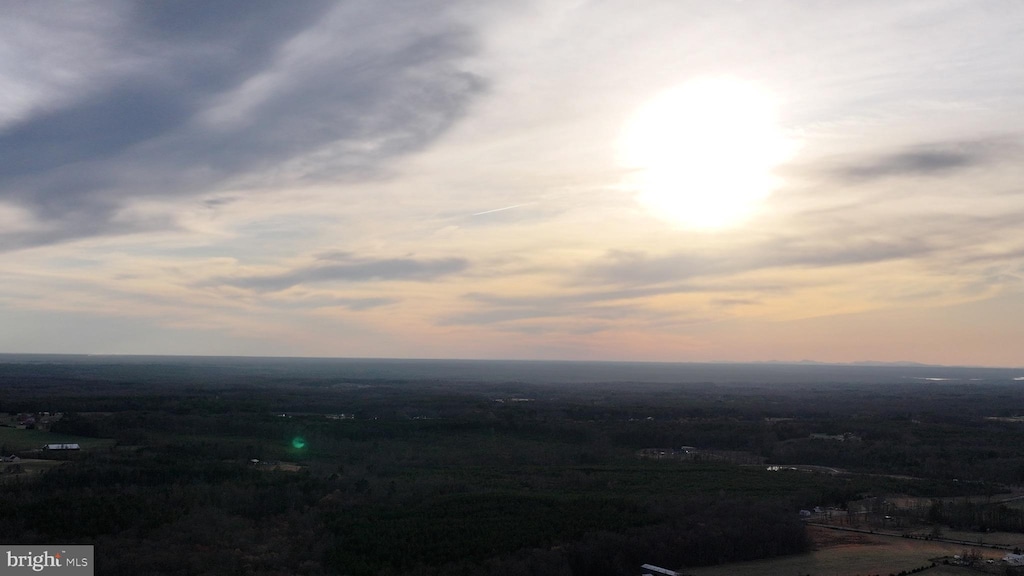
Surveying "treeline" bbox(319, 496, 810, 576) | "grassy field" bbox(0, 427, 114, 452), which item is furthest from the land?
"grassy field" bbox(0, 427, 114, 452)

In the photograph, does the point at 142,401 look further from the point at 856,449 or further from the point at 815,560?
the point at 815,560

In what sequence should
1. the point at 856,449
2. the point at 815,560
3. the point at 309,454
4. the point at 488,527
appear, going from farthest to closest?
the point at 856,449 < the point at 309,454 < the point at 488,527 < the point at 815,560

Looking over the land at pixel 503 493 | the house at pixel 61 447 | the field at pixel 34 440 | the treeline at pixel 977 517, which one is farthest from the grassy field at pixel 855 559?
the field at pixel 34 440

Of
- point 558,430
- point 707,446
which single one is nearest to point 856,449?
point 707,446

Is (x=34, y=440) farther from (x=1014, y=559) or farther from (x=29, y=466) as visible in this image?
(x=1014, y=559)

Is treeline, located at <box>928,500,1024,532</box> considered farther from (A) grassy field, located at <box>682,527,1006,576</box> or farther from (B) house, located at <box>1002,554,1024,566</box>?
(B) house, located at <box>1002,554,1024,566</box>

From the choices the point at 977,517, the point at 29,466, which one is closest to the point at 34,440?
the point at 29,466
